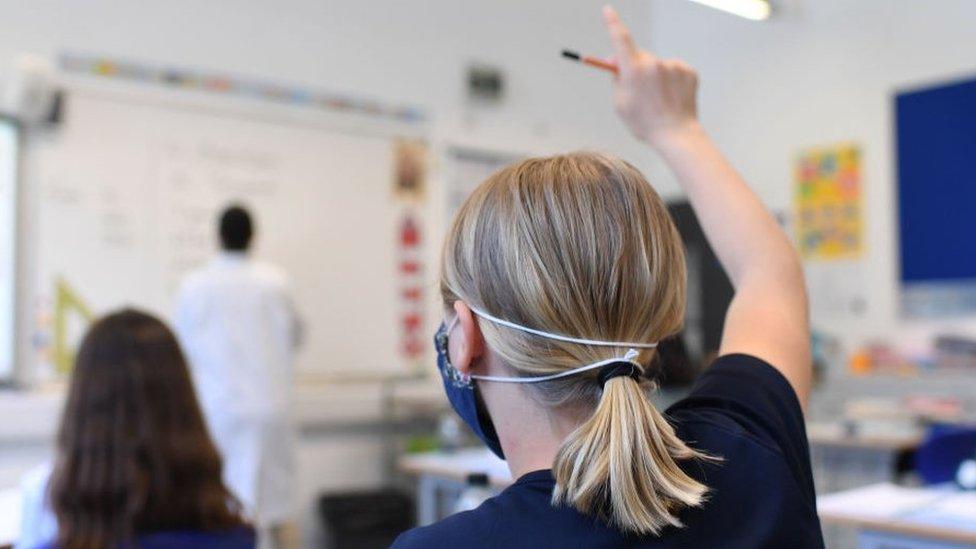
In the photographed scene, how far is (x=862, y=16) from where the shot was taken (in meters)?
5.45

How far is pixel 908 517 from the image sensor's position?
2.31 m

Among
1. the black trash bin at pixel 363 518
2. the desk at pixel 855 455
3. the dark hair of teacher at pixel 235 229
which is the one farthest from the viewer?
the black trash bin at pixel 363 518

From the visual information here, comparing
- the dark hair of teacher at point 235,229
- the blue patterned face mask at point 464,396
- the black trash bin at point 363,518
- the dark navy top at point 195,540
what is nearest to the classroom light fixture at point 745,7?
the dark hair of teacher at point 235,229

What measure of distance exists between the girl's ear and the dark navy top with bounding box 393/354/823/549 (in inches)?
4.4

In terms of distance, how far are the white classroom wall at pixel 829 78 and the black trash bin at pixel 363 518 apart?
265cm

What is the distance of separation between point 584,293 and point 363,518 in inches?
154

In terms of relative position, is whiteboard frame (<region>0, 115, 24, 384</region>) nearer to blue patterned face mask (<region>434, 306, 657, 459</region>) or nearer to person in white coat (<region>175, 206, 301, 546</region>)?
person in white coat (<region>175, 206, 301, 546</region>)

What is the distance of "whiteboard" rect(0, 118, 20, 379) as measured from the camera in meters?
3.71

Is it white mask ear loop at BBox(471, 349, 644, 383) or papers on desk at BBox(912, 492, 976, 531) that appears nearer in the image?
white mask ear loop at BBox(471, 349, 644, 383)

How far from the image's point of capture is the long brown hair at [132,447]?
1701 mm

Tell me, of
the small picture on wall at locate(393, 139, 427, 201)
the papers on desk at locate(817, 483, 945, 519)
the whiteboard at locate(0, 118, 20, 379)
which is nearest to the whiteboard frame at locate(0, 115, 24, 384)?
the whiteboard at locate(0, 118, 20, 379)

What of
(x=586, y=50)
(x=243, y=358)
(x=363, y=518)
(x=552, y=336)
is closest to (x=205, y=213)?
(x=243, y=358)

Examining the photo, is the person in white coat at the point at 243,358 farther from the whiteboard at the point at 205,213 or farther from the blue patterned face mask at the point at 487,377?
the blue patterned face mask at the point at 487,377

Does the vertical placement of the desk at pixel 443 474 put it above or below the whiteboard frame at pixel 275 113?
below
